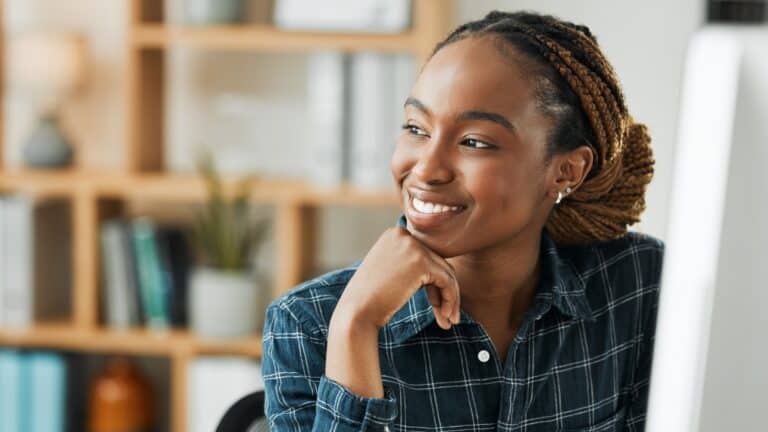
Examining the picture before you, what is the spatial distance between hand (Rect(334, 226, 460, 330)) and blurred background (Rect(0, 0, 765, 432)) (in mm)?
1562

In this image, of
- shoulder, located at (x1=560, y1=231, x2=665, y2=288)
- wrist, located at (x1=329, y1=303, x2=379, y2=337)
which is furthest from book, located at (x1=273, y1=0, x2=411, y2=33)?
wrist, located at (x1=329, y1=303, x2=379, y2=337)

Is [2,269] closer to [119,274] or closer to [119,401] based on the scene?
[119,274]

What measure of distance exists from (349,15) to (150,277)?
3.00ft

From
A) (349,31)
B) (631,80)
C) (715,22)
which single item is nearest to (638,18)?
(631,80)

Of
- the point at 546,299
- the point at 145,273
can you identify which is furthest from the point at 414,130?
the point at 145,273

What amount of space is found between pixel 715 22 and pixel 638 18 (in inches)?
99.1

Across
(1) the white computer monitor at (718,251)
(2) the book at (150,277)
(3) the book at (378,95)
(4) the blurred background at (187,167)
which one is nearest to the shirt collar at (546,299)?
(1) the white computer monitor at (718,251)

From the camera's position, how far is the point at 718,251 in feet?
1.37

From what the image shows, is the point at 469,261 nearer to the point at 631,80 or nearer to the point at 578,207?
the point at 578,207

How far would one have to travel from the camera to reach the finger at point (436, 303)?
1133 mm

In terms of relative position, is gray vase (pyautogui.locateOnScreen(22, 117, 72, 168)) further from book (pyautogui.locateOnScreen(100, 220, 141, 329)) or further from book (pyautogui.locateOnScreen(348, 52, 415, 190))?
book (pyautogui.locateOnScreen(348, 52, 415, 190))

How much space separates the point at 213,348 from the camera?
300 cm

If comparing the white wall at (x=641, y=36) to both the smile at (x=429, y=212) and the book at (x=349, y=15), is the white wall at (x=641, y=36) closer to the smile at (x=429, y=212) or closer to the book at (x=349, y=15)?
the book at (x=349, y=15)

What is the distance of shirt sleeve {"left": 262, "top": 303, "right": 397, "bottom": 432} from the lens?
1.08 metres
